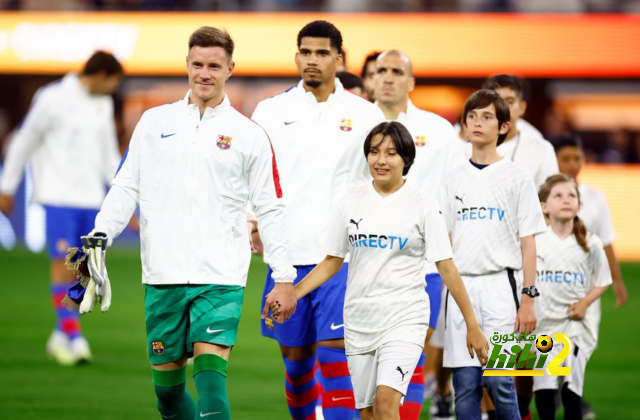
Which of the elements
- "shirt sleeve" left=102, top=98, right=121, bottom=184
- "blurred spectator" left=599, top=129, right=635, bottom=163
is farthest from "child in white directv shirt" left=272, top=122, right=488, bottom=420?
"blurred spectator" left=599, top=129, right=635, bottom=163

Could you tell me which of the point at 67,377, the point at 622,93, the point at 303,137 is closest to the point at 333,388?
the point at 303,137

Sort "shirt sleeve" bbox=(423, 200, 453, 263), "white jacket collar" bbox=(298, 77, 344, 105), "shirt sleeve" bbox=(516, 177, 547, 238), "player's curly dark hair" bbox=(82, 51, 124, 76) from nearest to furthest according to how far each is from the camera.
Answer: "shirt sleeve" bbox=(423, 200, 453, 263), "shirt sleeve" bbox=(516, 177, 547, 238), "white jacket collar" bbox=(298, 77, 344, 105), "player's curly dark hair" bbox=(82, 51, 124, 76)

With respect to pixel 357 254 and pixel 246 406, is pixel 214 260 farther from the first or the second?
pixel 246 406

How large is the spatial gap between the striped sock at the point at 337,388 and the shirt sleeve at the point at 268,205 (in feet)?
3.12

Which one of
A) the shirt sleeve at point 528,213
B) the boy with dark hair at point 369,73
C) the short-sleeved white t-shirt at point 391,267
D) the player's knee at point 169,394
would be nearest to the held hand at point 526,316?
the shirt sleeve at point 528,213

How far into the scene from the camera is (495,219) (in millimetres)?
6930

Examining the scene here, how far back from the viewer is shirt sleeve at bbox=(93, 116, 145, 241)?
20.8 feet

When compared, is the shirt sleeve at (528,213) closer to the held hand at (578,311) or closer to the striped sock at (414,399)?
the held hand at (578,311)

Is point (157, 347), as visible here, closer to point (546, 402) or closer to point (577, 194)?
point (546, 402)

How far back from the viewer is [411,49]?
2777cm

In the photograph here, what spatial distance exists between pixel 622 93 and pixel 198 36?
2416 centimetres

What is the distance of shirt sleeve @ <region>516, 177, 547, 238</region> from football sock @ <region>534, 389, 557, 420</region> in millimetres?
1356

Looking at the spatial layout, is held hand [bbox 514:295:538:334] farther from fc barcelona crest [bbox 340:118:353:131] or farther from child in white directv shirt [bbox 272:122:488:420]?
fc barcelona crest [bbox 340:118:353:131]

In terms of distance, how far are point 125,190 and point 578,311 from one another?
3.29 m
